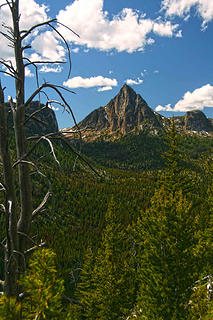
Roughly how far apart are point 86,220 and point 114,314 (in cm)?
9611

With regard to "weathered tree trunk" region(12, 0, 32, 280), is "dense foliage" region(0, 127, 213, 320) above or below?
below

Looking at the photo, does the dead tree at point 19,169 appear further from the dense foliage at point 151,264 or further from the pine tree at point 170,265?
the pine tree at point 170,265

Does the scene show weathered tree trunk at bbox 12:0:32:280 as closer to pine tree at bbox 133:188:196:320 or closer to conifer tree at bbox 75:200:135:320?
pine tree at bbox 133:188:196:320

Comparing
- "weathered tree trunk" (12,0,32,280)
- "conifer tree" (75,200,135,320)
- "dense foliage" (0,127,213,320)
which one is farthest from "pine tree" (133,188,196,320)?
"weathered tree trunk" (12,0,32,280)

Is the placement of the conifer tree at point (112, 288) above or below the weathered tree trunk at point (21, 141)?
below

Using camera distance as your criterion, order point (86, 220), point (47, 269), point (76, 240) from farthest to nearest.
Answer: point (86, 220), point (76, 240), point (47, 269)

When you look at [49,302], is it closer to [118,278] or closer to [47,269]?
[47,269]

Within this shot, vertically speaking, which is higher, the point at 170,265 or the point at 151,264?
the point at 170,265

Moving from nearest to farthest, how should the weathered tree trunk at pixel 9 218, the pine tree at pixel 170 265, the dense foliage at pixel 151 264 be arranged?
the weathered tree trunk at pixel 9 218 → the dense foliage at pixel 151 264 → the pine tree at pixel 170 265

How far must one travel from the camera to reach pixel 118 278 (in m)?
19.4

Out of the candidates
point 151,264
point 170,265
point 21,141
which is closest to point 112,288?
point 151,264

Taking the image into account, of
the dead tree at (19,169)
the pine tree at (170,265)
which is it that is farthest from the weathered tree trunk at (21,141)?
the pine tree at (170,265)

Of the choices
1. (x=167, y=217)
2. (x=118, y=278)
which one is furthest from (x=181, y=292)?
(x=118, y=278)

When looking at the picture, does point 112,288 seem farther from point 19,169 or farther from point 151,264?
point 19,169
